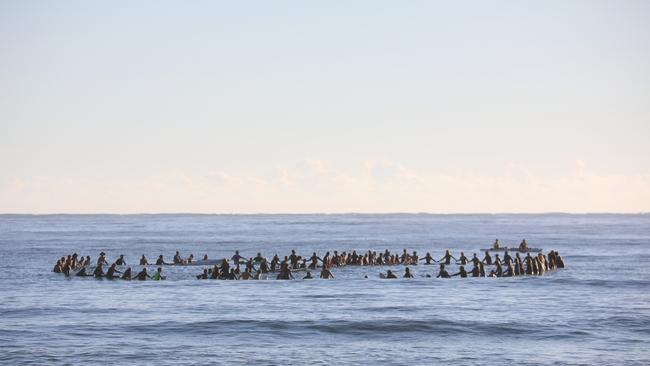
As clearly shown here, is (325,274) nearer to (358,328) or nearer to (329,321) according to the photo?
(329,321)

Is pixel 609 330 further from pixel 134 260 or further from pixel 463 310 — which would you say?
pixel 134 260

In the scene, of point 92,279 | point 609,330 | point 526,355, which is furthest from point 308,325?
point 92,279

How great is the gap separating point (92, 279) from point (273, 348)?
2907 centimetres

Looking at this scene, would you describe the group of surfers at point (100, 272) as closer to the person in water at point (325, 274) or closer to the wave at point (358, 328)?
the person in water at point (325, 274)

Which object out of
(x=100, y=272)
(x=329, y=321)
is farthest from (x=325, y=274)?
(x=329, y=321)

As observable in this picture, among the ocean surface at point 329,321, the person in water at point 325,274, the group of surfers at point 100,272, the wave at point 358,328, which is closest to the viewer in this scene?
the ocean surface at point 329,321

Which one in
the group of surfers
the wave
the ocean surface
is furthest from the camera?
the group of surfers

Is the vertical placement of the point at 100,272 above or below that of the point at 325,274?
below

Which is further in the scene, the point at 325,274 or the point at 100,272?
the point at 100,272

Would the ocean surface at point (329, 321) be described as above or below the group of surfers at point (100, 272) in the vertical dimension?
below

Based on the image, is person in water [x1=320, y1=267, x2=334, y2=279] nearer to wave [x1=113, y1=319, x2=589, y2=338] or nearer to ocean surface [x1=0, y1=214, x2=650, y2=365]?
ocean surface [x1=0, y1=214, x2=650, y2=365]

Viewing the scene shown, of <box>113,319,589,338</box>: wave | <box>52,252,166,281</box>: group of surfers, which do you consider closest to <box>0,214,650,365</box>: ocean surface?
<box>113,319,589,338</box>: wave

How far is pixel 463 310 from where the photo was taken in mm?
41188

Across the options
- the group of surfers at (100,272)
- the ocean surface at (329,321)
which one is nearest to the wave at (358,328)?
the ocean surface at (329,321)
